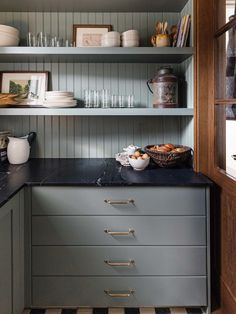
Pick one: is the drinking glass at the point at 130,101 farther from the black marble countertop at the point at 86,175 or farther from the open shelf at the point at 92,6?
the open shelf at the point at 92,6

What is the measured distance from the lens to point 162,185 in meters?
1.86

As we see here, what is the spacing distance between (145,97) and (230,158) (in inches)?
41.6

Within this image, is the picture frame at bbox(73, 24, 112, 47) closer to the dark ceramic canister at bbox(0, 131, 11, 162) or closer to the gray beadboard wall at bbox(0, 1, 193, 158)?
the gray beadboard wall at bbox(0, 1, 193, 158)

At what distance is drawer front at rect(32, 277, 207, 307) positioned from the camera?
1915 mm

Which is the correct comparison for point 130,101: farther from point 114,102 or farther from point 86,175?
point 86,175

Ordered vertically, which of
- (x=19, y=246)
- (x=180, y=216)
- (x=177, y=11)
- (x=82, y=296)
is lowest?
(x=82, y=296)

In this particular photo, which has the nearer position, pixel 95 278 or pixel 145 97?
pixel 95 278

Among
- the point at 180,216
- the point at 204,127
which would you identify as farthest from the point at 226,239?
the point at 204,127

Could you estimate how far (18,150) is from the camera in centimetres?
248

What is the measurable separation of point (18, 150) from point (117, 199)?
100cm

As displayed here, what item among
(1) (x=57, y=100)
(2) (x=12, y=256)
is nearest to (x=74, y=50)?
(1) (x=57, y=100)

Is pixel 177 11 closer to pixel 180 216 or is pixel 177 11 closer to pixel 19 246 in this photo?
pixel 180 216

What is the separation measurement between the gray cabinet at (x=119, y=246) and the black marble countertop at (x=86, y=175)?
0.14 feet

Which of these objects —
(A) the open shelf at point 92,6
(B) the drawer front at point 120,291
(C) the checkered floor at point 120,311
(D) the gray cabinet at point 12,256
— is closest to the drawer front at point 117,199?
(D) the gray cabinet at point 12,256
